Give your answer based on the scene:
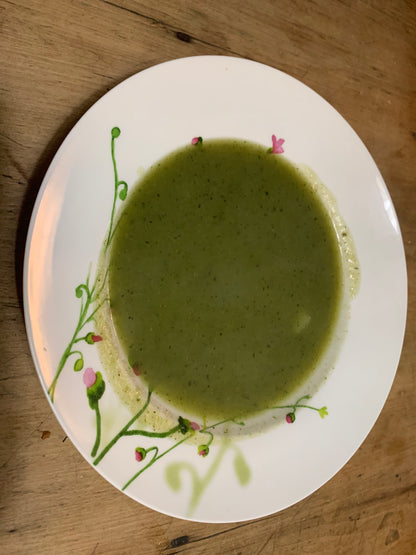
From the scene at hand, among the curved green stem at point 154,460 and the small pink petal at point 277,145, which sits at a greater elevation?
the small pink petal at point 277,145

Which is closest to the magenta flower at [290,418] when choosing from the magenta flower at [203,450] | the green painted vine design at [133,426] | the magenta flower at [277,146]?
the green painted vine design at [133,426]

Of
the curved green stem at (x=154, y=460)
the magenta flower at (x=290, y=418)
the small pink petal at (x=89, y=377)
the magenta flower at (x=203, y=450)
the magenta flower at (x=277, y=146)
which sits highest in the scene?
the magenta flower at (x=277, y=146)

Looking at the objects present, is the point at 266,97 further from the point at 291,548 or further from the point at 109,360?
the point at 291,548

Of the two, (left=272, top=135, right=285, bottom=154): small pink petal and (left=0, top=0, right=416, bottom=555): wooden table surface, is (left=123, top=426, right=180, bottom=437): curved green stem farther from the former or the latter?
(left=272, top=135, right=285, bottom=154): small pink petal

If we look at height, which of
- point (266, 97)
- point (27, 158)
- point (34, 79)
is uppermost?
point (266, 97)

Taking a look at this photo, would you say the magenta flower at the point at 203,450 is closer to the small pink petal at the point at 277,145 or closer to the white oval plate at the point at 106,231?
the white oval plate at the point at 106,231

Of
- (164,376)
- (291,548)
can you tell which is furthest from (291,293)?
(291,548)

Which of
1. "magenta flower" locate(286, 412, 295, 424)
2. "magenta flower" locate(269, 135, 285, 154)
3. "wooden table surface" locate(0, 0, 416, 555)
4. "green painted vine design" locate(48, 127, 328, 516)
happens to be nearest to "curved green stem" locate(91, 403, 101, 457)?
"green painted vine design" locate(48, 127, 328, 516)
